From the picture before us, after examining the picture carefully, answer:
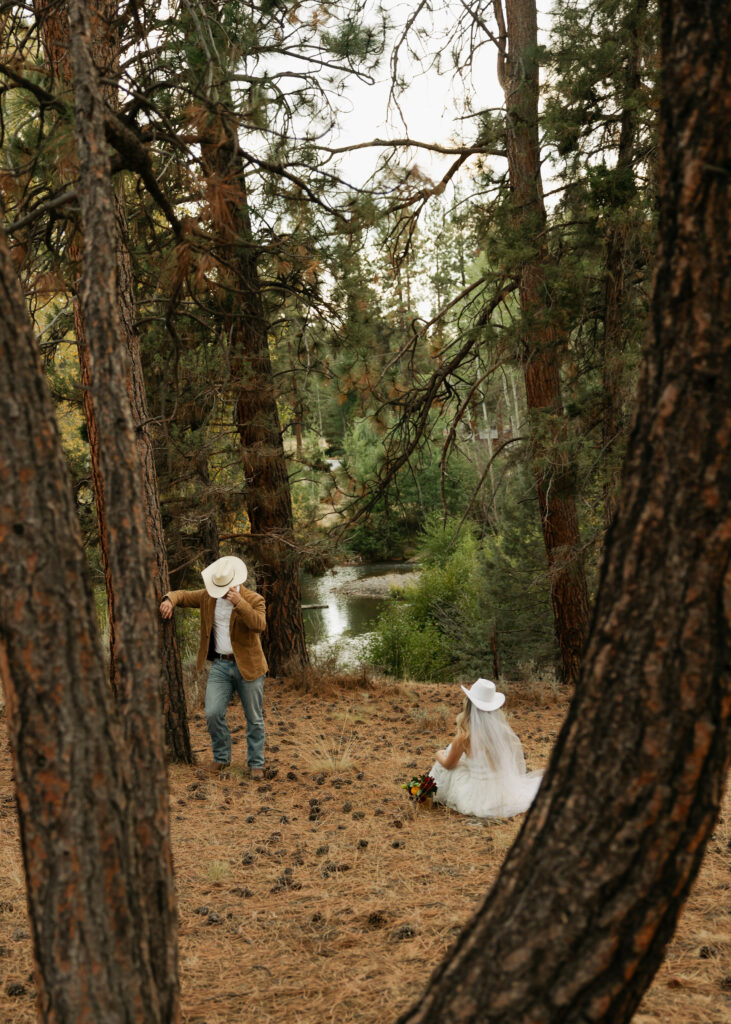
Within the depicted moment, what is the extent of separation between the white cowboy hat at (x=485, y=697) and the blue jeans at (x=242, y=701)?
182 cm

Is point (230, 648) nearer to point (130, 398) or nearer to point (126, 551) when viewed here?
point (130, 398)

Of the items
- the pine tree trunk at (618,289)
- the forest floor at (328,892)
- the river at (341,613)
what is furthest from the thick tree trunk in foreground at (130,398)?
the river at (341,613)

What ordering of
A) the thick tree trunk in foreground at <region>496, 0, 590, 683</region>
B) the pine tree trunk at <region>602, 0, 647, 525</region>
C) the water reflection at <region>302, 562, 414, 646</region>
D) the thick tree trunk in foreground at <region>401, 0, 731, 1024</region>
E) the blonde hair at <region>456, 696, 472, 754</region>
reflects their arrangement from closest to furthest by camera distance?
the thick tree trunk in foreground at <region>401, 0, 731, 1024</region>, the blonde hair at <region>456, 696, 472, 754</region>, the pine tree trunk at <region>602, 0, 647, 525</region>, the thick tree trunk in foreground at <region>496, 0, 590, 683</region>, the water reflection at <region>302, 562, 414, 646</region>

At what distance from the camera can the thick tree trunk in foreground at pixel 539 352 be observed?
27.7 feet

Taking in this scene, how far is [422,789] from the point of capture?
235 inches

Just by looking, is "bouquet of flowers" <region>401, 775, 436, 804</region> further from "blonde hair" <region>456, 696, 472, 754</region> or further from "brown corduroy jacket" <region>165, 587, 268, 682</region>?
"brown corduroy jacket" <region>165, 587, 268, 682</region>

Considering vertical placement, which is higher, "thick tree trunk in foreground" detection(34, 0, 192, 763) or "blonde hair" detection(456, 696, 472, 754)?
"thick tree trunk in foreground" detection(34, 0, 192, 763)

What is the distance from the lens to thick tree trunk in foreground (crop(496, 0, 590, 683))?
27.7 ft

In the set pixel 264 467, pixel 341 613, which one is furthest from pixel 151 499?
pixel 341 613

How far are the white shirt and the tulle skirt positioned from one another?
2.02 m

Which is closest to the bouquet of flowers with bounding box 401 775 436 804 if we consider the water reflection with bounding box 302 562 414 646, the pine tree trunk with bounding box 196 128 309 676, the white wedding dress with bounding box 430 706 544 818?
the white wedding dress with bounding box 430 706 544 818

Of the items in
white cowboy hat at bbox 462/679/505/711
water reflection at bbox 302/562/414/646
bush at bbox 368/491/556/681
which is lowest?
water reflection at bbox 302/562/414/646

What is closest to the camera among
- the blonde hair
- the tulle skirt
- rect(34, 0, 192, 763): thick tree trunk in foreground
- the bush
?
the tulle skirt

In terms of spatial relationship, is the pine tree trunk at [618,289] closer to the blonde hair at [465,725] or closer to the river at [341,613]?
the blonde hair at [465,725]
